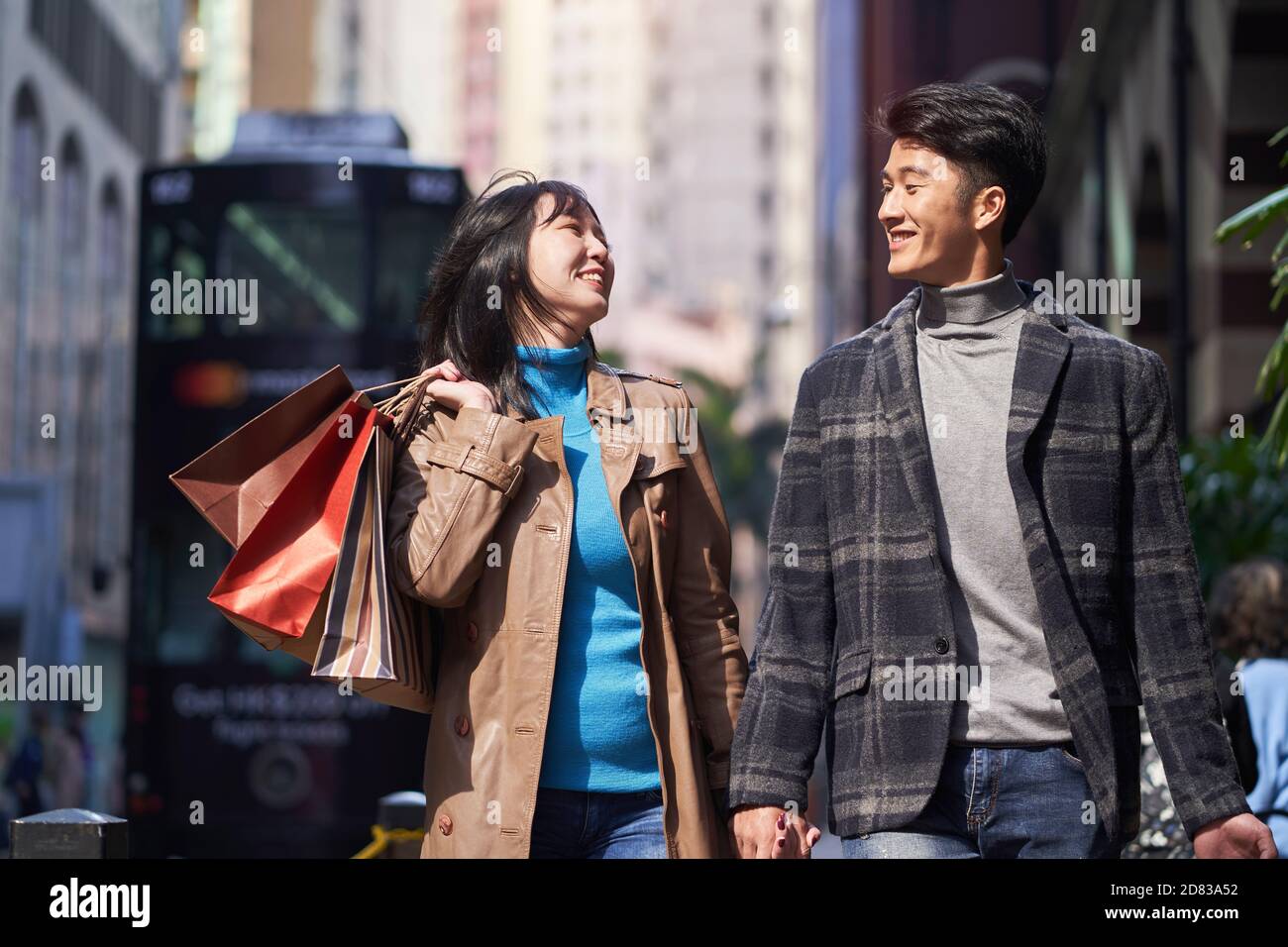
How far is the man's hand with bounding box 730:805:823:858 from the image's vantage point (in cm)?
348

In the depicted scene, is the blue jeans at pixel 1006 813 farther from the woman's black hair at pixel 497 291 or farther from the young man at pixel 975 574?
the woman's black hair at pixel 497 291

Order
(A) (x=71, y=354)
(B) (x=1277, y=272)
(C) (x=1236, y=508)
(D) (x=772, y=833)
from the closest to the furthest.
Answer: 1. (D) (x=772, y=833)
2. (B) (x=1277, y=272)
3. (C) (x=1236, y=508)
4. (A) (x=71, y=354)

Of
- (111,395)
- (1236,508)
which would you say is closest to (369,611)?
(1236,508)

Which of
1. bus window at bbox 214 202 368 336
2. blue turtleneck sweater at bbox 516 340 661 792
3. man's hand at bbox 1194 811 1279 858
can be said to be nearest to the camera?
man's hand at bbox 1194 811 1279 858

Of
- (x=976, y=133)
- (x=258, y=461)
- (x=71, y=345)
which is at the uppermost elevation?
(x=71, y=345)

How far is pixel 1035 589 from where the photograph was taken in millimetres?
3457

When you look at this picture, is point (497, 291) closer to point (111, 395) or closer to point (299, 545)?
point (299, 545)

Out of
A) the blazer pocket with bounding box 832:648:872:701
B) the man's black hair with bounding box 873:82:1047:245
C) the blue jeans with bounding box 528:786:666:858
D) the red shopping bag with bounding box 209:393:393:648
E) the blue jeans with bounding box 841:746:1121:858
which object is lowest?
the blue jeans with bounding box 528:786:666:858

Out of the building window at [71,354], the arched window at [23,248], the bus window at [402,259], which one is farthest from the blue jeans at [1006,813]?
the building window at [71,354]

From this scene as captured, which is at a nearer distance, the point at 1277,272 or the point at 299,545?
the point at 299,545

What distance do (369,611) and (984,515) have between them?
1163 mm

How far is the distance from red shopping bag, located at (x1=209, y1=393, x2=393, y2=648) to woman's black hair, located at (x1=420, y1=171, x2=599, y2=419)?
328mm

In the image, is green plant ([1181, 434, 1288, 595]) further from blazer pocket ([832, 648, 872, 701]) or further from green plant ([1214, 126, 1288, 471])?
blazer pocket ([832, 648, 872, 701])

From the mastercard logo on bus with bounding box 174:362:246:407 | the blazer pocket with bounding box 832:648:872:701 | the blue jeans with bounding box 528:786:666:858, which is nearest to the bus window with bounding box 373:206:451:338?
the mastercard logo on bus with bounding box 174:362:246:407
